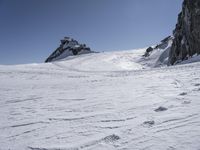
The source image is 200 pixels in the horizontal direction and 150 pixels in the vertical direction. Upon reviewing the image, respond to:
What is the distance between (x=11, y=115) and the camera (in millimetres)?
5730

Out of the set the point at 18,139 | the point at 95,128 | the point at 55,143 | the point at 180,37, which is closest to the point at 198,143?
the point at 95,128

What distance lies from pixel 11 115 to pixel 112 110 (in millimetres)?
2690

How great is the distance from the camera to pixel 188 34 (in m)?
38.1

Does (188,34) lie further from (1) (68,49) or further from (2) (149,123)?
(1) (68,49)

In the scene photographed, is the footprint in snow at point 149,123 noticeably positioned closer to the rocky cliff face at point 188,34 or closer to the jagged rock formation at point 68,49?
the rocky cliff face at point 188,34

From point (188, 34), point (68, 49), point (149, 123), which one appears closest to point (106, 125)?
point (149, 123)

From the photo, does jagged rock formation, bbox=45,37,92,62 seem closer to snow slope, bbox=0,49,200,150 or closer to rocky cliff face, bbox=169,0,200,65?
rocky cliff face, bbox=169,0,200,65

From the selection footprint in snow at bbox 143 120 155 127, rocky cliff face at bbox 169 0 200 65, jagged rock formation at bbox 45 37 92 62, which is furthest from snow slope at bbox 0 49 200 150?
jagged rock formation at bbox 45 37 92 62

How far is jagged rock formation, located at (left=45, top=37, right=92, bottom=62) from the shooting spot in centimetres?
11319

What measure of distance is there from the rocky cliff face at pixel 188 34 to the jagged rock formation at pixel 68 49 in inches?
2737

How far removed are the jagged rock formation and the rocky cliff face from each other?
69.5m

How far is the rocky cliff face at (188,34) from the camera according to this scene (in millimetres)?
35438

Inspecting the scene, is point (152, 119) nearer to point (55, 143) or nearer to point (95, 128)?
point (95, 128)

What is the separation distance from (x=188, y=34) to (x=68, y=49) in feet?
303
